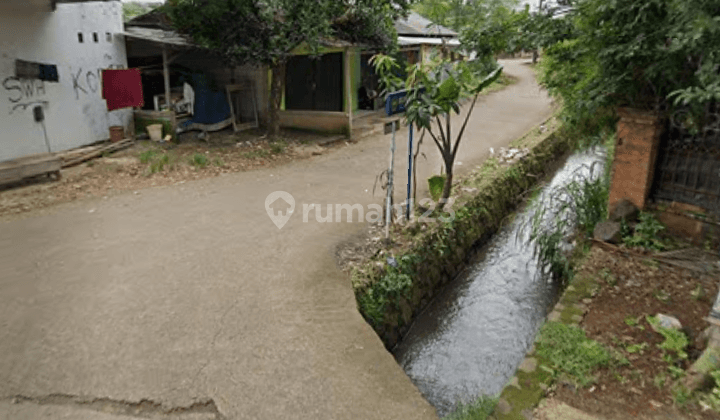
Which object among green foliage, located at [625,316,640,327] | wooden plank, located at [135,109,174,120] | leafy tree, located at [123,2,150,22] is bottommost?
green foliage, located at [625,316,640,327]

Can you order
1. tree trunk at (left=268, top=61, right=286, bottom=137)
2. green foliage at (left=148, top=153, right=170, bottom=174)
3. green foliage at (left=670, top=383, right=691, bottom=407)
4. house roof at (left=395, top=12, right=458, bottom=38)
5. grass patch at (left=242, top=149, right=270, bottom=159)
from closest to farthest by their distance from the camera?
green foliage at (left=670, top=383, right=691, bottom=407), green foliage at (left=148, top=153, right=170, bottom=174), grass patch at (left=242, top=149, right=270, bottom=159), tree trunk at (left=268, top=61, right=286, bottom=137), house roof at (left=395, top=12, right=458, bottom=38)

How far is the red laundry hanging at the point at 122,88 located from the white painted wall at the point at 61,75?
0.24m

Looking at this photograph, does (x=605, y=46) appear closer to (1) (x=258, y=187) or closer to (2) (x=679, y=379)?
(2) (x=679, y=379)

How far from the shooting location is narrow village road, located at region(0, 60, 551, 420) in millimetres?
4051

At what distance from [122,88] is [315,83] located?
17.7ft

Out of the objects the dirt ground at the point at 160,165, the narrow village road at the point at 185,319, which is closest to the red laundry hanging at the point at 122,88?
the dirt ground at the point at 160,165

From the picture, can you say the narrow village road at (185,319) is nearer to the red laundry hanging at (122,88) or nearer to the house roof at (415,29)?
the red laundry hanging at (122,88)

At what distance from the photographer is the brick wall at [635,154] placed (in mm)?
6562

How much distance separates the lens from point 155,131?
12.3 metres

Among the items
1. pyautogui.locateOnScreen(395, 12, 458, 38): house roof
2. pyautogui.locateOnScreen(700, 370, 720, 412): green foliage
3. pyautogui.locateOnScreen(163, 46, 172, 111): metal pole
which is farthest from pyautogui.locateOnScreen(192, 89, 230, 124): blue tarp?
pyautogui.locateOnScreen(700, 370, 720, 412): green foliage

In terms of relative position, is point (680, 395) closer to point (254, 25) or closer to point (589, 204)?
point (589, 204)

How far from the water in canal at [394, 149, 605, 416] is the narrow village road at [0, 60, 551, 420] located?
1327 millimetres

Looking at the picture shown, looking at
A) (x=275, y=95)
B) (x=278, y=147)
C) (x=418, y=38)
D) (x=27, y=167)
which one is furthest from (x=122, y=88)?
(x=418, y=38)

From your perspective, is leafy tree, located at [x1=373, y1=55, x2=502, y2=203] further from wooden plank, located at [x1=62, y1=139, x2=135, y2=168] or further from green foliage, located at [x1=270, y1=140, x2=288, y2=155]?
wooden plank, located at [x1=62, y1=139, x2=135, y2=168]
